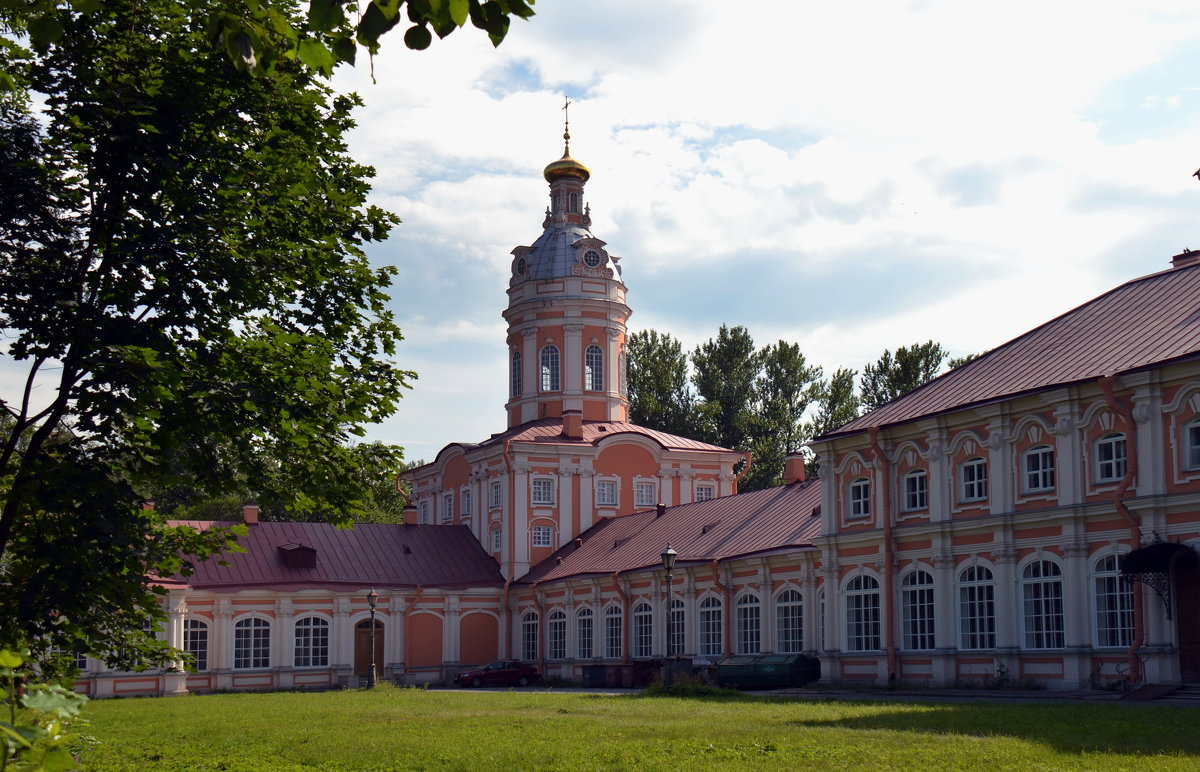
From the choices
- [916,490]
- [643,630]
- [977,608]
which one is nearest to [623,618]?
[643,630]

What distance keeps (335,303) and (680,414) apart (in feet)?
190

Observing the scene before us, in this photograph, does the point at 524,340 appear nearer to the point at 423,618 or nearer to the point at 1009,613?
the point at 423,618

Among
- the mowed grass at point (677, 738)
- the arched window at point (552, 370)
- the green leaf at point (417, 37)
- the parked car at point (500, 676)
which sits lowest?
the parked car at point (500, 676)

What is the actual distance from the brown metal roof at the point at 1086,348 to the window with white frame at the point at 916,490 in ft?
4.58

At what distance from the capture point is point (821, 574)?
35.0 meters

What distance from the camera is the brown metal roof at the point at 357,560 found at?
4675cm

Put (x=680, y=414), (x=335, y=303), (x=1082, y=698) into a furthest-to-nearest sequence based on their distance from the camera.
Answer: (x=680, y=414) < (x=1082, y=698) < (x=335, y=303)

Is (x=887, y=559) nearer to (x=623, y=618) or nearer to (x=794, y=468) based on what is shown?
(x=794, y=468)

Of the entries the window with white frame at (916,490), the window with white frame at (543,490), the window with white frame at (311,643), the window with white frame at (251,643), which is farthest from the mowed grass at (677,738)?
the window with white frame at (543,490)

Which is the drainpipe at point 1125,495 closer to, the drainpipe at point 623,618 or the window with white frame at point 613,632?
the drainpipe at point 623,618

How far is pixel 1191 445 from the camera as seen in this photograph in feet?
81.5

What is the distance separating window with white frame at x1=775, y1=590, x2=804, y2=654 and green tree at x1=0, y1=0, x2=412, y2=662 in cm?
2219

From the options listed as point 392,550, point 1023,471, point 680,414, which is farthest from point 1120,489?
point 680,414

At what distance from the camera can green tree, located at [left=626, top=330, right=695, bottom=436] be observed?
2901 inches
